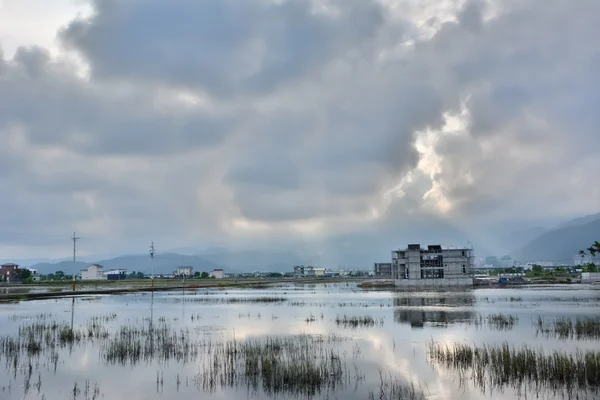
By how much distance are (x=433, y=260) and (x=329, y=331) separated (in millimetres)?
91575

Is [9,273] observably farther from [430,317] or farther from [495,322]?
[495,322]

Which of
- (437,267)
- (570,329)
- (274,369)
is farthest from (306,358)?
(437,267)

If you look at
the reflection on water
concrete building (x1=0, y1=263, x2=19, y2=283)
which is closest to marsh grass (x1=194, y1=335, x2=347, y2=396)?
the reflection on water

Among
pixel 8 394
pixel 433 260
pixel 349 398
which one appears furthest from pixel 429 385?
pixel 433 260

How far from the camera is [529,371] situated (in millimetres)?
19703

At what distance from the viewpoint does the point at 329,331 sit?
34.7 metres

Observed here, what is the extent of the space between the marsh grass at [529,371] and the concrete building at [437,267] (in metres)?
97.8

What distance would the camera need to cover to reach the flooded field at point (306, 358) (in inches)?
730

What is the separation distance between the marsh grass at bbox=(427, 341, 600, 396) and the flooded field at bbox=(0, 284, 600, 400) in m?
0.04

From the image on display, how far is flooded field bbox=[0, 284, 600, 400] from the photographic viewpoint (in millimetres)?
18531

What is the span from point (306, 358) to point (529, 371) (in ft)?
32.0

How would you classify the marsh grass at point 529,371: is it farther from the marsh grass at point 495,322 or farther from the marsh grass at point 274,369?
the marsh grass at point 495,322

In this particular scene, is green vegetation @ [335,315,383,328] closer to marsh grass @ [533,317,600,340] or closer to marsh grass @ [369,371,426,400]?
marsh grass @ [533,317,600,340]

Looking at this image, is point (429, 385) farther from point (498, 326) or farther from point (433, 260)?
point (433, 260)
